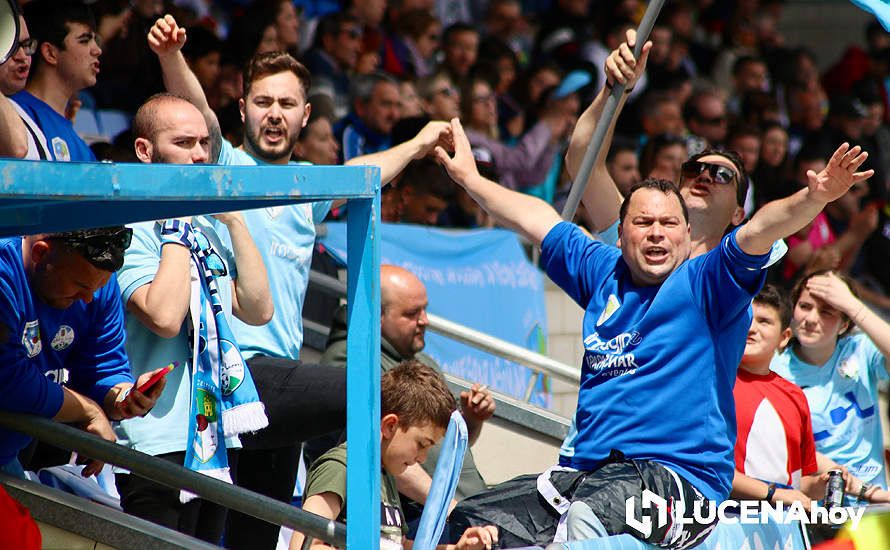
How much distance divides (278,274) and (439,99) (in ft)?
12.9

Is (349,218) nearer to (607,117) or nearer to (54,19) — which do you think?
(607,117)

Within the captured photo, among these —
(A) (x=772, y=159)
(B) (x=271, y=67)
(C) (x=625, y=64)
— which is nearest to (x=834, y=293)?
(C) (x=625, y=64)

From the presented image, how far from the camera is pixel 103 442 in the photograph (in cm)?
319

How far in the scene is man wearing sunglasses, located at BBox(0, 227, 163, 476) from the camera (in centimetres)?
325

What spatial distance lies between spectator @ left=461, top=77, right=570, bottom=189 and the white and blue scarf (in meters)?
4.58

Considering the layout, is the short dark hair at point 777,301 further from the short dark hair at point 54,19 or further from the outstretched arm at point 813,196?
the short dark hair at point 54,19

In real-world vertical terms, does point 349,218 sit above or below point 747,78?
below

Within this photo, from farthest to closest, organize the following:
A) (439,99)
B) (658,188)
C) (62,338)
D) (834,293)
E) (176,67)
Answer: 1. (439,99)
2. (834,293)
3. (176,67)
4. (658,188)
5. (62,338)

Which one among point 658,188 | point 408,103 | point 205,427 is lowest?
point 205,427

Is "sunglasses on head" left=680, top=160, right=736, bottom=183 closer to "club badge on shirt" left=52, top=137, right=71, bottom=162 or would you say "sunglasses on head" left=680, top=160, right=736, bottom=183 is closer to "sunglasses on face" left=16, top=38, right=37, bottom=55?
"club badge on shirt" left=52, top=137, right=71, bottom=162

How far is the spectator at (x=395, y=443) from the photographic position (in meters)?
3.54

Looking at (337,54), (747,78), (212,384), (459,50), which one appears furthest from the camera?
(747,78)

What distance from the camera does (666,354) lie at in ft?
11.8

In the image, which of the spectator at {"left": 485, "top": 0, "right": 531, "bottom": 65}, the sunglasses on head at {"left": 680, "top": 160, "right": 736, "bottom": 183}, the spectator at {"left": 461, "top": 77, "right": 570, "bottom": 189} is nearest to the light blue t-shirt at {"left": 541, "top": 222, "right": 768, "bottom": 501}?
the sunglasses on head at {"left": 680, "top": 160, "right": 736, "bottom": 183}
